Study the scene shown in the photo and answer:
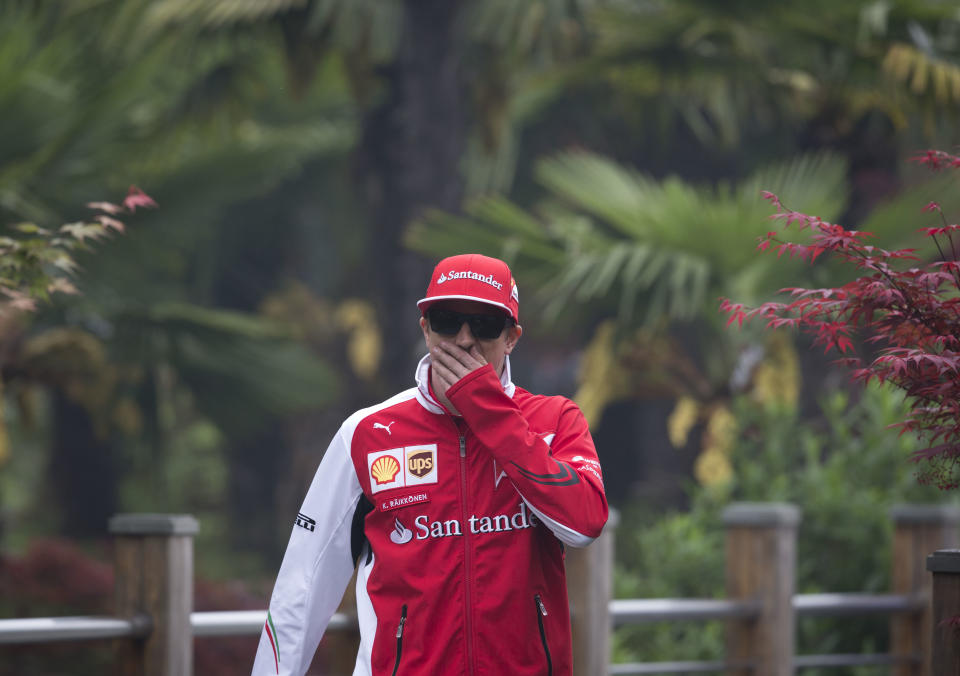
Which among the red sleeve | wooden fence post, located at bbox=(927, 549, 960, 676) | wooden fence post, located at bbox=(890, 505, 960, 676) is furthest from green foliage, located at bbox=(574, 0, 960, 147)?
the red sleeve

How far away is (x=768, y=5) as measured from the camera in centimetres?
813

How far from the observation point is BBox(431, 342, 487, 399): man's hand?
268cm

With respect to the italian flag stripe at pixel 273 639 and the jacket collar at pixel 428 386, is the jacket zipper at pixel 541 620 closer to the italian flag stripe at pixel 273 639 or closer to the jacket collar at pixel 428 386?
the jacket collar at pixel 428 386

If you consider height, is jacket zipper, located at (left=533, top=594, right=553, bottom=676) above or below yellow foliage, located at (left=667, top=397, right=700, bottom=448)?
below

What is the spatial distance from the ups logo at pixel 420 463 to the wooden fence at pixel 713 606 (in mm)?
1231

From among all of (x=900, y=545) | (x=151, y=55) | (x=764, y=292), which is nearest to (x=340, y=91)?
(x=151, y=55)

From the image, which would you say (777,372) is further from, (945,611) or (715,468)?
(945,611)

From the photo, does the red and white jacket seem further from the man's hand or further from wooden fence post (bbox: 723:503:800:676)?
wooden fence post (bbox: 723:503:800:676)

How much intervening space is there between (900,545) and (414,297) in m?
4.12

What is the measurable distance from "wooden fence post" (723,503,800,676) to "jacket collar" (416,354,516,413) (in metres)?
2.80

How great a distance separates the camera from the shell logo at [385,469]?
2801 mm

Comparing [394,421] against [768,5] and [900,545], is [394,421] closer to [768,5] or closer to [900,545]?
[900,545]

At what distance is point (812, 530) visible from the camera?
709cm

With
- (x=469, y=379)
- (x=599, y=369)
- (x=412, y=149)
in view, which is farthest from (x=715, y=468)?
(x=469, y=379)
